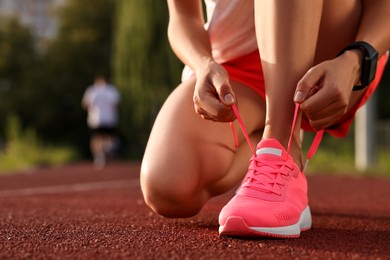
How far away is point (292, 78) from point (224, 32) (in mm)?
522

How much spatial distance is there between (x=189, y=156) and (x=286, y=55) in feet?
1.32

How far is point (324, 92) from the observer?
147 centimetres

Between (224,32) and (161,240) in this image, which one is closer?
→ (161,240)

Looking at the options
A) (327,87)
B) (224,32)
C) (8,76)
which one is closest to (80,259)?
(327,87)

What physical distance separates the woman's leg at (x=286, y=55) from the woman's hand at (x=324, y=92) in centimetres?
9

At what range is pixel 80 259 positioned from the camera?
128 centimetres

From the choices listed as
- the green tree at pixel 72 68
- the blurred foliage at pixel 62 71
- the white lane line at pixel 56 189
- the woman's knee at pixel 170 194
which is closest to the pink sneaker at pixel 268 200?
the woman's knee at pixel 170 194

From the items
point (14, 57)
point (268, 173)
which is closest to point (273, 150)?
point (268, 173)

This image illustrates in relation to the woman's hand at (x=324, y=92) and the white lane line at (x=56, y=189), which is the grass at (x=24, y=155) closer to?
the white lane line at (x=56, y=189)

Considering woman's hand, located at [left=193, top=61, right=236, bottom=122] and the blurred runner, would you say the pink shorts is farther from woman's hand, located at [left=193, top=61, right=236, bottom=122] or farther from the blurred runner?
the blurred runner

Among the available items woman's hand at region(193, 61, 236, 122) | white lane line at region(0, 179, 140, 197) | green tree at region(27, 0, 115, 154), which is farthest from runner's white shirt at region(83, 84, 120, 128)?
green tree at region(27, 0, 115, 154)

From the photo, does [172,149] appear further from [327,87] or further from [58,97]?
[58,97]

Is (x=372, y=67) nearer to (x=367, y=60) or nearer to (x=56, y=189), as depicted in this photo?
(x=367, y=60)

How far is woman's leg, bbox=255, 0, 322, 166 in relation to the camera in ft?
5.28
